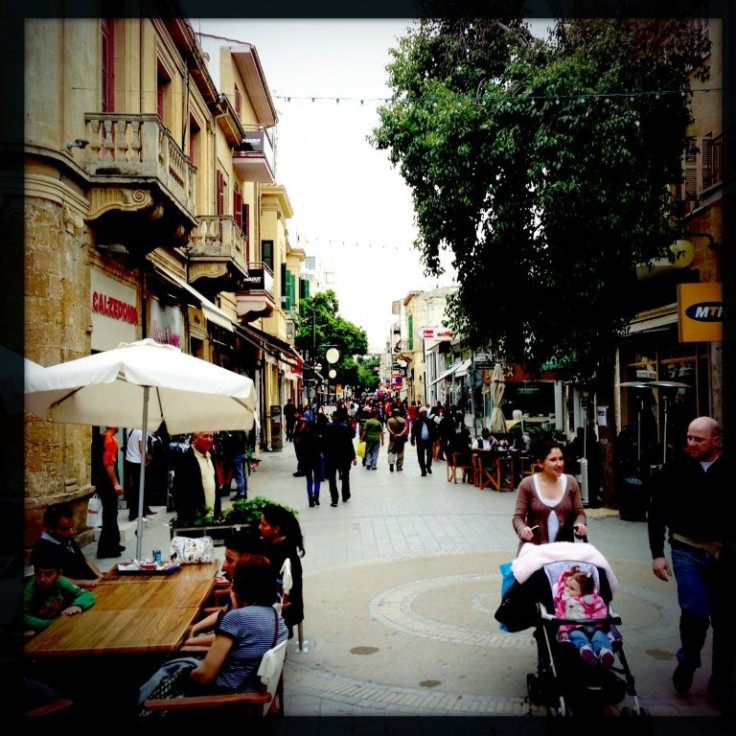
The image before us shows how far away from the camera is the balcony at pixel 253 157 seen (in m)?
25.6

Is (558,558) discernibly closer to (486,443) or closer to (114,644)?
(114,644)

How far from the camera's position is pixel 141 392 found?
7.97m

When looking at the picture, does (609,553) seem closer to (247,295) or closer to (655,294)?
(655,294)

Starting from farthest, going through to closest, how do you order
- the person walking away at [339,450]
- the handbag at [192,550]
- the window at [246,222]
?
the window at [246,222]
the person walking away at [339,450]
the handbag at [192,550]

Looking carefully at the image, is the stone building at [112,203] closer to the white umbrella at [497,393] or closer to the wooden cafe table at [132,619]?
the wooden cafe table at [132,619]

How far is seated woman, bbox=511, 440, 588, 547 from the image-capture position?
5.73 meters

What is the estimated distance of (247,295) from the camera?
2667cm

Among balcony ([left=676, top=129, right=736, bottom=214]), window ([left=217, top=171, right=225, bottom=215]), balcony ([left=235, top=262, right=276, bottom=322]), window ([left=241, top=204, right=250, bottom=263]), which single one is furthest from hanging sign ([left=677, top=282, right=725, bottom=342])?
window ([left=241, top=204, right=250, bottom=263])

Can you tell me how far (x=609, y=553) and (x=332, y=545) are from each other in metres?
3.83

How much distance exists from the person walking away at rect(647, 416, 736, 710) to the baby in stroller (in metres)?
0.58

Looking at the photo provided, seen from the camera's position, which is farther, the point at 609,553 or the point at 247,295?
the point at 247,295

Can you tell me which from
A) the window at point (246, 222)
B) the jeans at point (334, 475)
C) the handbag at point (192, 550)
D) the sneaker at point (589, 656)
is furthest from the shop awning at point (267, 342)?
the sneaker at point (589, 656)

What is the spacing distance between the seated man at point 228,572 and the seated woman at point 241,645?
0.20m

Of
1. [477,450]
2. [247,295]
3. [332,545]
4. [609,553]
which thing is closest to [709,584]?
[609,553]
